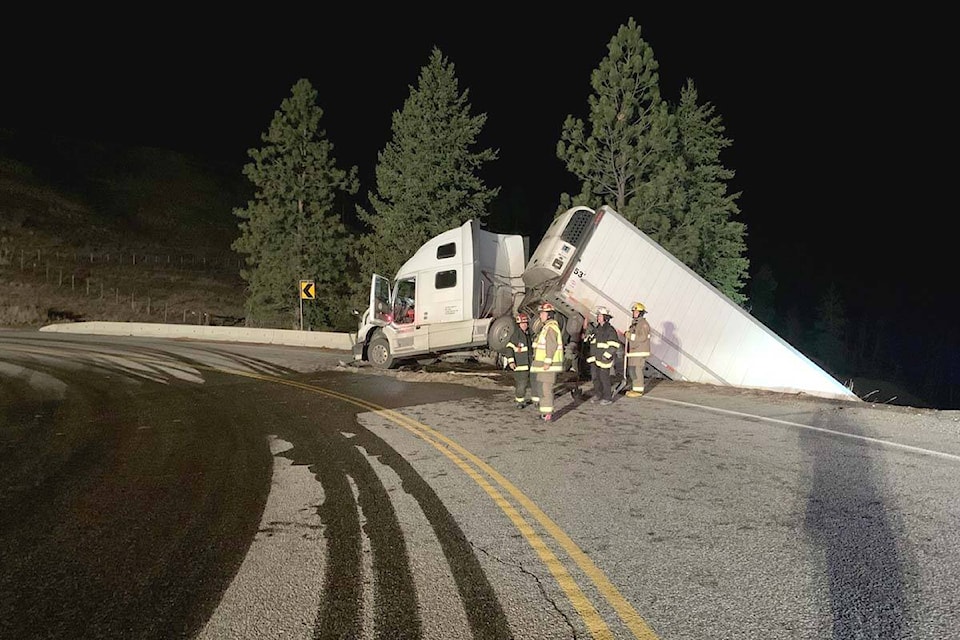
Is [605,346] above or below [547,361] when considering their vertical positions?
above

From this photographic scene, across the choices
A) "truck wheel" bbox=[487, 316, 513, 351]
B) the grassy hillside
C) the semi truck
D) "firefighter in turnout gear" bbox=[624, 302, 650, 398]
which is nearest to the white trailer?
the semi truck

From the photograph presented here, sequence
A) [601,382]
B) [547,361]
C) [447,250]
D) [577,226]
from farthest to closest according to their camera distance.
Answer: [447,250]
[577,226]
[601,382]
[547,361]

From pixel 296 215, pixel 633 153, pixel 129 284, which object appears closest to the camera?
pixel 633 153

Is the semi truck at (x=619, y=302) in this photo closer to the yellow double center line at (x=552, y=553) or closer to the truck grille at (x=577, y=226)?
the truck grille at (x=577, y=226)

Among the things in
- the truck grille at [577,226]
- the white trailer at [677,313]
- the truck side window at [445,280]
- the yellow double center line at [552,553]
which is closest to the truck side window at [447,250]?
the truck side window at [445,280]

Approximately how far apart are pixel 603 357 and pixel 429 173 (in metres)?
19.2

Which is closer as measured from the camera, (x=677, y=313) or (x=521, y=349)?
(x=521, y=349)

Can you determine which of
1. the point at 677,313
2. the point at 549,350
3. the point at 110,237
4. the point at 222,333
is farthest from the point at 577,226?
the point at 110,237

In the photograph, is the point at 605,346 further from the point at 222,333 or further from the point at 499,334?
the point at 222,333

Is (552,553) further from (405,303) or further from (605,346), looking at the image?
(405,303)

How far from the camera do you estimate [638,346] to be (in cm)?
1124

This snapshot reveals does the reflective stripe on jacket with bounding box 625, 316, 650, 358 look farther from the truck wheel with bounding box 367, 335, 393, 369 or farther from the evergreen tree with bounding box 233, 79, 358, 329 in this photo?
the evergreen tree with bounding box 233, 79, 358, 329

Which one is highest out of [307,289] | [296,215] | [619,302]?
[296,215]

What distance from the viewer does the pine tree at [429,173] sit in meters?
27.6
